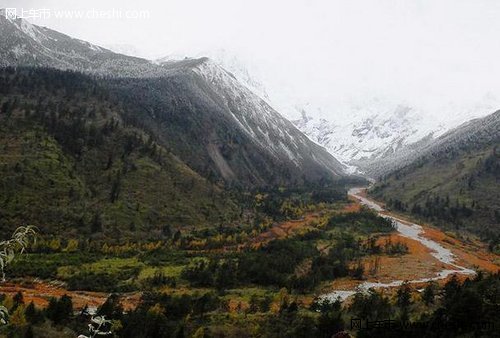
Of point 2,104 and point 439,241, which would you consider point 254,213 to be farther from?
point 2,104

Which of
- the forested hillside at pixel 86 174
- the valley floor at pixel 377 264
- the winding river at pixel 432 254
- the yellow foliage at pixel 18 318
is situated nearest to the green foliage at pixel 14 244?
the yellow foliage at pixel 18 318

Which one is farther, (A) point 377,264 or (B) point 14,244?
(A) point 377,264

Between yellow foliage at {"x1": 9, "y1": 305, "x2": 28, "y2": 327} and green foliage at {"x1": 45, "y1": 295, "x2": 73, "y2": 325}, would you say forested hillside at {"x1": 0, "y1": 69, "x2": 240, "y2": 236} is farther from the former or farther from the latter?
yellow foliage at {"x1": 9, "y1": 305, "x2": 28, "y2": 327}

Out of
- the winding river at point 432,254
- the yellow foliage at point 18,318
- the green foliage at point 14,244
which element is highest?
the green foliage at point 14,244

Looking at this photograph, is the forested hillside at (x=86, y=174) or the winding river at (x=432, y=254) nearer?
the winding river at (x=432, y=254)

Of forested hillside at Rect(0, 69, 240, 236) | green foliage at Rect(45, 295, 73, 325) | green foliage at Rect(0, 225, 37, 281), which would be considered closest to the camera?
green foliage at Rect(0, 225, 37, 281)

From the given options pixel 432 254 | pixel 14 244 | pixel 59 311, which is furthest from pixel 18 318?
pixel 432 254

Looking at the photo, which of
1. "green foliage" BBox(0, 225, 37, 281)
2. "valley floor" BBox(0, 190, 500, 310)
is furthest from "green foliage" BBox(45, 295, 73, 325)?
"green foliage" BBox(0, 225, 37, 281)

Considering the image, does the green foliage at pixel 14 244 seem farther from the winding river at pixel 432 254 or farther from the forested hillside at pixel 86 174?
the forested hillside at pixel 86 174

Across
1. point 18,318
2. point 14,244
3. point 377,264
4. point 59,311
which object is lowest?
point 59,311

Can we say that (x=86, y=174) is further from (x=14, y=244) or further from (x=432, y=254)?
(x=14, y=244)

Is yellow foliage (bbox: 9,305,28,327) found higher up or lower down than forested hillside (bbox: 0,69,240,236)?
lower down

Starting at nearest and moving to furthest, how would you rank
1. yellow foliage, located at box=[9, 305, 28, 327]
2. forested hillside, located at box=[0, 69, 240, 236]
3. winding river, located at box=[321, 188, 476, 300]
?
1. yellow foliage, located at box=[9, 305, 28, 327]
2. winding river, located at box=[321, 188, 476, 300]
3. forested hillside, located at box=[0, 69, 240, 236]
